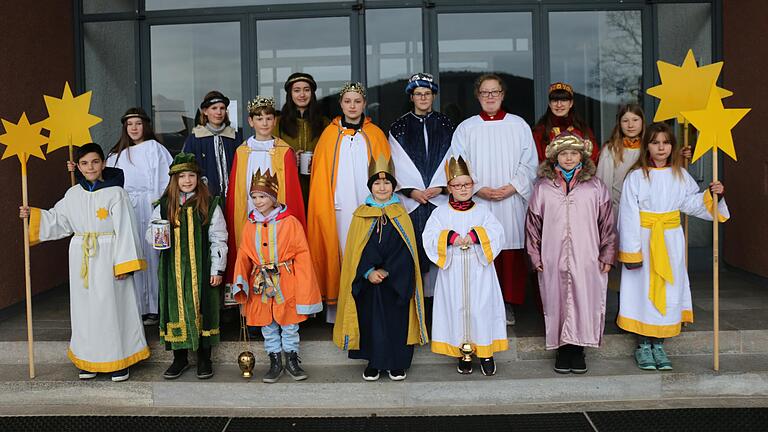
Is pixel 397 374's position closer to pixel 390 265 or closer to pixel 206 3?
pixel 390 265

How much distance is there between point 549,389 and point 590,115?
380cm

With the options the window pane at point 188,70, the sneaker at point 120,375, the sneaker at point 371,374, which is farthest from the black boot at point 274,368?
the window pane at point 188,70

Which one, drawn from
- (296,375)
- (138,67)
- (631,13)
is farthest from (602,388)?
(138,67)

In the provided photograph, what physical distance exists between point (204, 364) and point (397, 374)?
1352mm

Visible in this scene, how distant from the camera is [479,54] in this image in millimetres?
7258

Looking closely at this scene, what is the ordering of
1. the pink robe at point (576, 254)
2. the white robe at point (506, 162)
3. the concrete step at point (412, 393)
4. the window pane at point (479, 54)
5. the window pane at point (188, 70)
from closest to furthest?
the concrete step at point (412, 393), the pink robe at point (576, 254), the white robe at point (506, 162), the window pane at point (479, 54), the window pane at point (188, 70)

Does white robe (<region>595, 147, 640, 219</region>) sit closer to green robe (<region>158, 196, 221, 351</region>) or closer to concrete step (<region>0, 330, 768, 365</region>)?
→ concrete step (<region>0, 330, 768, 365</region>)

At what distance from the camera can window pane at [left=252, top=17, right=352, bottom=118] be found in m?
7.32

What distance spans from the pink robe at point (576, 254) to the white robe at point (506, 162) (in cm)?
51

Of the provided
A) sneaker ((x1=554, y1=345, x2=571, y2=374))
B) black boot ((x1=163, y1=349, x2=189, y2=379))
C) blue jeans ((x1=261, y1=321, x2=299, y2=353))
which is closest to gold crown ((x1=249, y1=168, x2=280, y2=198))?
blue jeans ((x1=261, y1=321, x2=299, y2=353))

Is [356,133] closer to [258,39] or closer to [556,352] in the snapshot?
[556,352]

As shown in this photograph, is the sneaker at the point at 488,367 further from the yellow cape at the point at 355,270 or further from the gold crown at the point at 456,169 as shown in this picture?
the gold crown at the point at 456,169

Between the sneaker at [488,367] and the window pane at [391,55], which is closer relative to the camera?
the sneaker at [488,367]

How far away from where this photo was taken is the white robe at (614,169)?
5230mm
